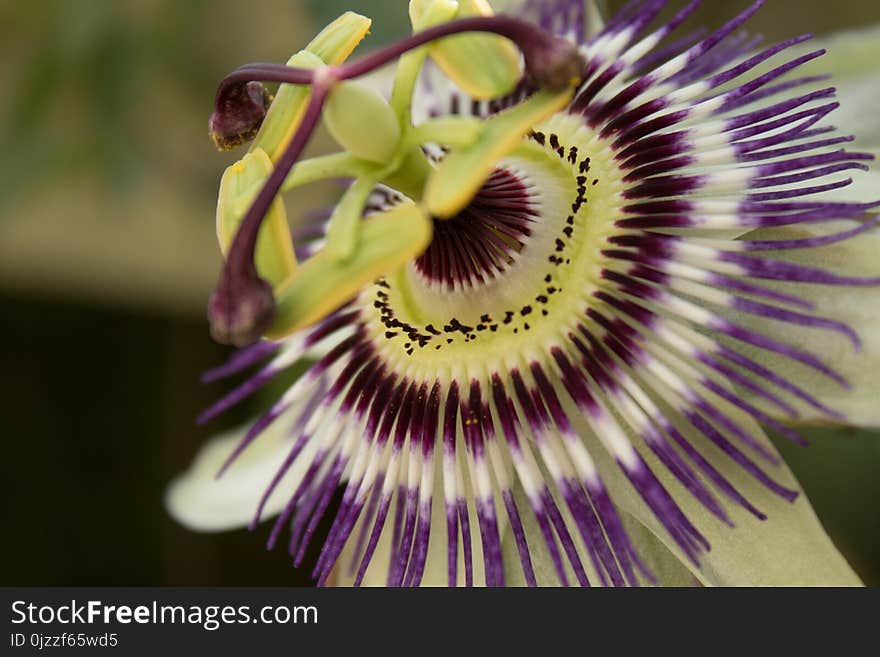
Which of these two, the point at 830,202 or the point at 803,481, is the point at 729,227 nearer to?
the point at 830,202

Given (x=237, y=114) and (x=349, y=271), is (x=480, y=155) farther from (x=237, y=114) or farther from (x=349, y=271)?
(x=237, y=114)

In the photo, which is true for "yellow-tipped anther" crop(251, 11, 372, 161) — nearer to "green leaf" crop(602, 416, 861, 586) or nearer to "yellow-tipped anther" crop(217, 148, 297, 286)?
"yellow-tipped anther" crop(217, 148, 297, 286)

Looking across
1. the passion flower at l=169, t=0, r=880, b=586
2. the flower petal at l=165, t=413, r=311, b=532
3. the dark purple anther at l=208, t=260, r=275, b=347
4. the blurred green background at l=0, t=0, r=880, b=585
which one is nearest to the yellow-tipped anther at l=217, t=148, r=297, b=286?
the passion flower at l=169, t=0, r=880, b=586

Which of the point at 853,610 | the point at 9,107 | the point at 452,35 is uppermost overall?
the point at 9,107

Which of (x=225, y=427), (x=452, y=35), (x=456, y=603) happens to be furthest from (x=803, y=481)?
(x=225, y=427)

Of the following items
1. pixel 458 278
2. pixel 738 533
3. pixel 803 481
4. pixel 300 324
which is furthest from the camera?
pixel 803 481
